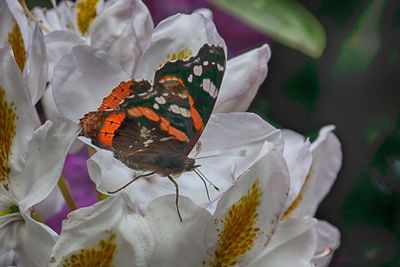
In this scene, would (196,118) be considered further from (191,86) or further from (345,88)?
(345,88)

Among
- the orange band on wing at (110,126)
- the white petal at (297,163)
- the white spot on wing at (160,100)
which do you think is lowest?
the white petal at (297,163)

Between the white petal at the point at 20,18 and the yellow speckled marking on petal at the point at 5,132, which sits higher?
Answer: the white petal at the point at 20,18

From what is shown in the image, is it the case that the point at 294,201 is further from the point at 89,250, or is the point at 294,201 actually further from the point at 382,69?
the point at 382,69

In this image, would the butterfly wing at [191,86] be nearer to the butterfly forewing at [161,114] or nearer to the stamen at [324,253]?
the butterfly forewing at [161,114]

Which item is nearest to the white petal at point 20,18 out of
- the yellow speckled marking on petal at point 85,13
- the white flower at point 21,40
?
the white flower at point 21,40

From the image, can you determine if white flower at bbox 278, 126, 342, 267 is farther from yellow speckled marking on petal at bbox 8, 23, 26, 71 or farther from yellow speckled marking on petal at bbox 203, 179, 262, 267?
yellow speckled marking on petal at bbox 8, 23, 26, 71
